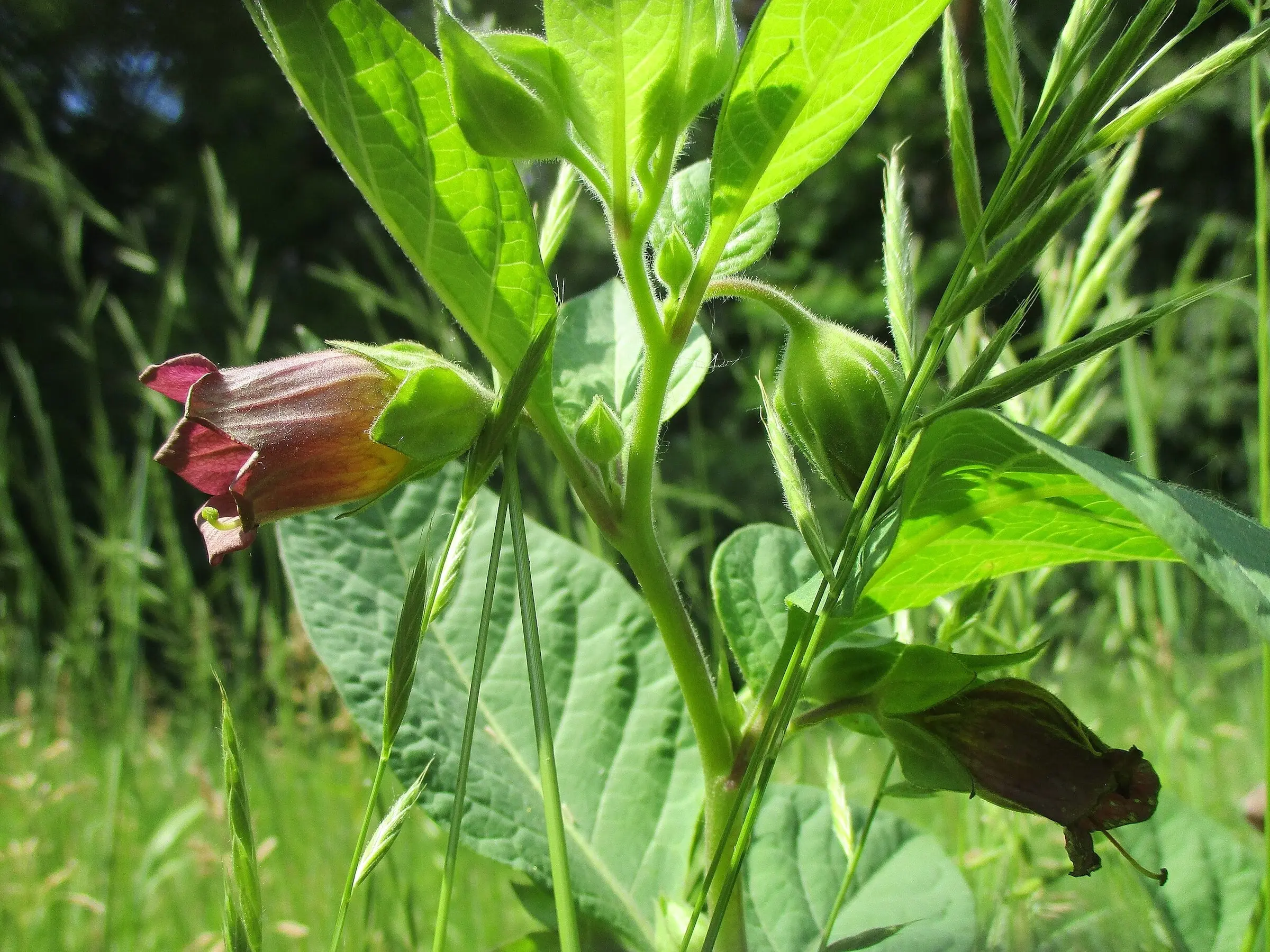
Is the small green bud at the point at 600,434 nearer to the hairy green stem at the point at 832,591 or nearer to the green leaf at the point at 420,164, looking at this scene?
the green leaf at the point at 420,164

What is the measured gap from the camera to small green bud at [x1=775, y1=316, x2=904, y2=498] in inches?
24.0

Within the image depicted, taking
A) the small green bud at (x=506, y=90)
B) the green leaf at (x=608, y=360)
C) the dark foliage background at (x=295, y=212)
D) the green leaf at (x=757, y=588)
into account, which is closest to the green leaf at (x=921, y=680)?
the green leaf at (x=757, y=588)

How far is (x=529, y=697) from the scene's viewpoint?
0.85 meters

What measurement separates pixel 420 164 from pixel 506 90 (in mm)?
78

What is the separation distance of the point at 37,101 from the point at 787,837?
31.6 ft

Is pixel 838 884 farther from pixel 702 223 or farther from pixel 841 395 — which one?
pixel 702 223

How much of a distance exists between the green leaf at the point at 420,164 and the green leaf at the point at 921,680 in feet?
0.87

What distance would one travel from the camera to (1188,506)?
0.39 meters

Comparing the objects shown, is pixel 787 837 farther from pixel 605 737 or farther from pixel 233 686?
pixel 233 686

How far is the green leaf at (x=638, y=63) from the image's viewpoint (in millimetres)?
502

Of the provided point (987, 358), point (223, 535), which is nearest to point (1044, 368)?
point (987, 358)

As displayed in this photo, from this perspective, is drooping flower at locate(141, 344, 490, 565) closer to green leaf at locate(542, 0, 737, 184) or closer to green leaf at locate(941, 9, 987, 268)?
green leaf at locate(542, 0, 737, 184)

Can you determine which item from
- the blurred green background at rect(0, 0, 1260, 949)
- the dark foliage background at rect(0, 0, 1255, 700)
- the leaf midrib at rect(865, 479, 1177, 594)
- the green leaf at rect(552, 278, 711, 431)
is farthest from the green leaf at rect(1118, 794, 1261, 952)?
the dark foliage background at rect(0, 0, 1255, 700)

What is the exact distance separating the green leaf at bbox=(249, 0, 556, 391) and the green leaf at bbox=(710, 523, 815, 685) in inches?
8.4
